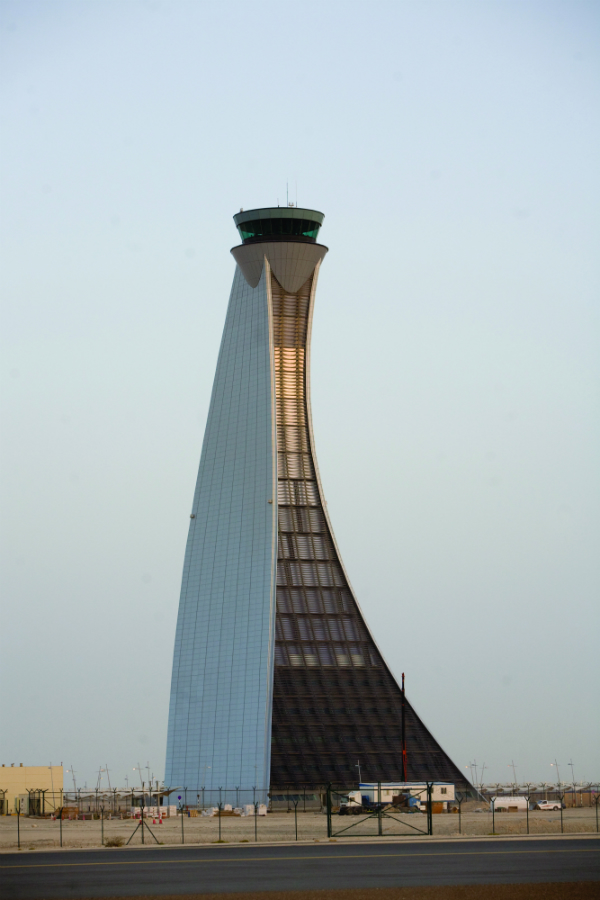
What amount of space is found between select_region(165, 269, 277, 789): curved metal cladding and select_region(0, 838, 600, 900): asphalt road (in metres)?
42.4

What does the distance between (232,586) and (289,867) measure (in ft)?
189

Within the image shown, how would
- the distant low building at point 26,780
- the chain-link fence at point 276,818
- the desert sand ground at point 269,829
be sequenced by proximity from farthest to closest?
the distant low building at point 26,780 → the chain-link fence at point 276,818 → the desert sand ground at point 269,829

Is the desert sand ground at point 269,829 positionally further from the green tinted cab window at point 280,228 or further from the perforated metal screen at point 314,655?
the green tinted cab window at point 280,228

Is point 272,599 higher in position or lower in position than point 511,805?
higher

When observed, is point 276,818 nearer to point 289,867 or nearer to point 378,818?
point 378,818

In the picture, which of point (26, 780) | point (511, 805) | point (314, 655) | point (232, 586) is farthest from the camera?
point (26, 780)

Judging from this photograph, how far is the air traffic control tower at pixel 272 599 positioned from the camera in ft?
329

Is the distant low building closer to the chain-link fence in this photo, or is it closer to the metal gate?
the chain-link fence

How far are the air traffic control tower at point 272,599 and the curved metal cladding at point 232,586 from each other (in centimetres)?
11

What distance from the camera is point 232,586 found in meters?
105

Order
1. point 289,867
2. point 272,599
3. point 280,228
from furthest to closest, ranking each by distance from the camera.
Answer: point 280,228, point 272,599, point 289,867

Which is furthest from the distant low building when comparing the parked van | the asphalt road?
the asphalt road

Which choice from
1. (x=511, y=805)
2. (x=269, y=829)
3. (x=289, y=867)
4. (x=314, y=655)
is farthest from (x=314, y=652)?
(x=289, y=867)

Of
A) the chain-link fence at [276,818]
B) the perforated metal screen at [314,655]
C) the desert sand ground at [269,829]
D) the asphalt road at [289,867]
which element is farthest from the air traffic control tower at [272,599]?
the asphalt road at [289,867]
